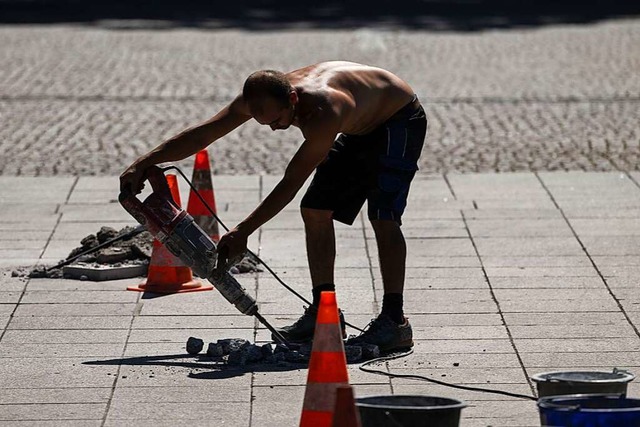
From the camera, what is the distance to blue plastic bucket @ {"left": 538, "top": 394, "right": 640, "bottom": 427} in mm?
4742

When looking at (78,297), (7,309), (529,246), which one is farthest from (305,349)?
(529,246)

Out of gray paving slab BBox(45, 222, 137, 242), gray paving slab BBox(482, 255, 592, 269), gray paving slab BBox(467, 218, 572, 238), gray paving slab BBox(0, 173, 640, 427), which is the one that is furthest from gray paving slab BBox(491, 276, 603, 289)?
gray paving slab BBox(45, 222, 137, 242)

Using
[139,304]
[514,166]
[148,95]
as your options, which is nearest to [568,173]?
[514,166]

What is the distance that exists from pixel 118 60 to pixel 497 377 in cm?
1374

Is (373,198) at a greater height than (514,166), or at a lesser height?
greater

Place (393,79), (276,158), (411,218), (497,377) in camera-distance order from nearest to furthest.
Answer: (497,377) < (393,79) < (411,218) < (276,158)

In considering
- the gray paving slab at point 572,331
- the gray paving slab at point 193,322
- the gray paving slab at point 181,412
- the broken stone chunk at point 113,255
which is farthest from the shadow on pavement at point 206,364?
the broken stone chunk at point 113,255

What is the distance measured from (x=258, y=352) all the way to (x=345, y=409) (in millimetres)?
1965

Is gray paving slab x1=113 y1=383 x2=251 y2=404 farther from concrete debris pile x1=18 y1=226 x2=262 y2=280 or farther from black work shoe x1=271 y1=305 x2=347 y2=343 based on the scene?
concrete debris pile x1=18 y1=226 x2=262 y2=280

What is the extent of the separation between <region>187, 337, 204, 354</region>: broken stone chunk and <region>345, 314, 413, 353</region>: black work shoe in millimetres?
697

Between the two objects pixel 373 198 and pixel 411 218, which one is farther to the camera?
pixel 411 218

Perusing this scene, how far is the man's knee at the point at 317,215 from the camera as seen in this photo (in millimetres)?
7031

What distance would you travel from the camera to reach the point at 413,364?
658 cm

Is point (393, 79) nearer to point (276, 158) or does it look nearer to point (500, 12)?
point (276, 158)
